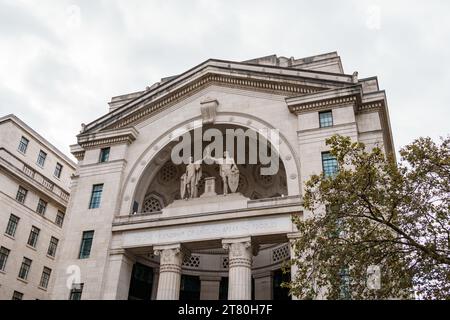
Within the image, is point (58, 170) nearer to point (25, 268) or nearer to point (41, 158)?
point (41, 158)

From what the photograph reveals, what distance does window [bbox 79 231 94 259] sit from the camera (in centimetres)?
3036

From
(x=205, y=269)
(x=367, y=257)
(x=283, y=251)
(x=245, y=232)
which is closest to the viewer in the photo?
(x=367, y=257)

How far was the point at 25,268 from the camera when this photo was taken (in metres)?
42.6

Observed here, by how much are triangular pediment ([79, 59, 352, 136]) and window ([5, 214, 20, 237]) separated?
12.7 meters

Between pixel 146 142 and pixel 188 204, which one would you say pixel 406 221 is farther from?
pixel 146 142

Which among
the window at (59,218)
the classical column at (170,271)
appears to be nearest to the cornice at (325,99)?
the classical column at (170,271)

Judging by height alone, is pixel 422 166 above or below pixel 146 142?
below

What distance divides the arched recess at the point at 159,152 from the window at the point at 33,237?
1723 cm

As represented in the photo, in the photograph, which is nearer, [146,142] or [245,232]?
[245,232]

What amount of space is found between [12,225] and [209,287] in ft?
66.0

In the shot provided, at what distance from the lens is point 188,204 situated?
30.0m
